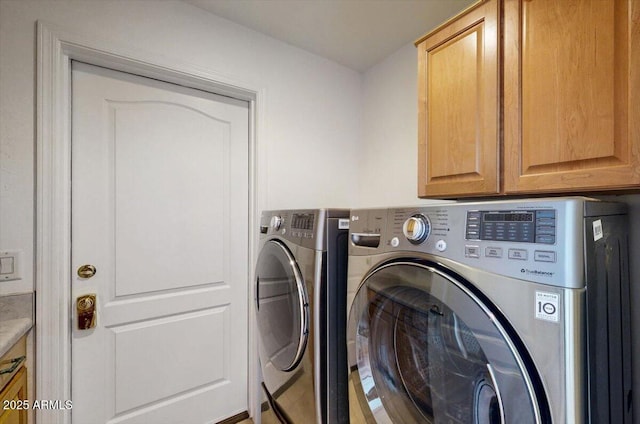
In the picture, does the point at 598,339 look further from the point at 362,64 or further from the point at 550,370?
the point at 362,64

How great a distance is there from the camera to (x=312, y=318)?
1136 mm

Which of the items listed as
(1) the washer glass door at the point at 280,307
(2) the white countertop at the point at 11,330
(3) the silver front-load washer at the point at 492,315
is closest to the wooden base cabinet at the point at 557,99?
(3) the silver front-load washer at the point at 492,315

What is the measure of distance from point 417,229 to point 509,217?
0.22 m

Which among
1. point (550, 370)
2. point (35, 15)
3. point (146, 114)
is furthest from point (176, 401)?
point (35, 15)

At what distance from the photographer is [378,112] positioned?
211 centimetres

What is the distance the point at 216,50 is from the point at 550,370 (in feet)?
6.26

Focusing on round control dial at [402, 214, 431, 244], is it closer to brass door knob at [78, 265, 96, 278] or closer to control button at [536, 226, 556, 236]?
control button at [536, 226, 556, 236]

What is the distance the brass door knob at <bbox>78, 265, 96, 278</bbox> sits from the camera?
4.43 ft

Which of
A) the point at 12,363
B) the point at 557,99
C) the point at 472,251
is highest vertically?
the point at 557,99

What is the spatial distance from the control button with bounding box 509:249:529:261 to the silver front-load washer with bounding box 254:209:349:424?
0.64 m

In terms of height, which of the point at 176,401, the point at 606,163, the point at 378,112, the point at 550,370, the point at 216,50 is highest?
the point at 216,50

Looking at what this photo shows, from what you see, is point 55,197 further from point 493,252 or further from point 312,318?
point 493,252

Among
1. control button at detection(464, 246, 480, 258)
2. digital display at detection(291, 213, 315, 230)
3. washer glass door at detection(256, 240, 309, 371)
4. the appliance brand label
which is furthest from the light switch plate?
the appliance brand label

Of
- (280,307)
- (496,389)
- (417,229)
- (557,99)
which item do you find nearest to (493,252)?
(417,229)
